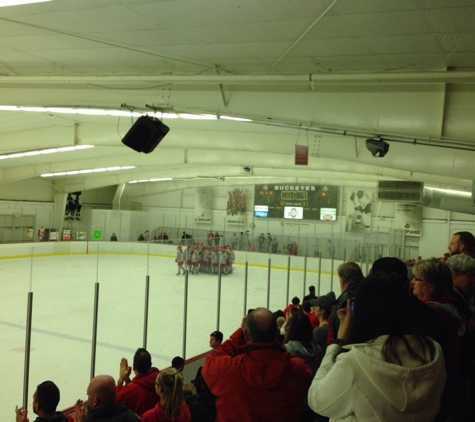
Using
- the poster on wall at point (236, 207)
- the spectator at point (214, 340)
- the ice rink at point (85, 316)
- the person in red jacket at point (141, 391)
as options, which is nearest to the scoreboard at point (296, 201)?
the poster on wall at point (236, 207)

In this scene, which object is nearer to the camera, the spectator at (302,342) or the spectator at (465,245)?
the spectator at (302,342)

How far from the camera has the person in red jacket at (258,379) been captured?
7.02 ft

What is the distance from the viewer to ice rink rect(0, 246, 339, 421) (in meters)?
5.12

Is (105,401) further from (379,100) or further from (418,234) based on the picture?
(418,234)

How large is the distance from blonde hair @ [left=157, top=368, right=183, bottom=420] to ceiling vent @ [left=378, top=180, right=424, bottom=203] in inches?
506

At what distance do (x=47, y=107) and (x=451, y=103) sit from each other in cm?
631

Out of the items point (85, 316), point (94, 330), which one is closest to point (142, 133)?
point (85, 316)

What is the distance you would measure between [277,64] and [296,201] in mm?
20062

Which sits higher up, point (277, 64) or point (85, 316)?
point (277, 64)

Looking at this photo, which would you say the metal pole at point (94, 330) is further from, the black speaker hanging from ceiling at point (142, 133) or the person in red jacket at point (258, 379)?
the person in red jacket at point (258, 379)

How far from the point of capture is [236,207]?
2758 centimetres

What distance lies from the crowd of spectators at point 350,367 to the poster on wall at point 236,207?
77.3ft

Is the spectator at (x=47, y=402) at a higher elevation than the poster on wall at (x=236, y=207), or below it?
below

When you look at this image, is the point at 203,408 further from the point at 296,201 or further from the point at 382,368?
the point at 296,201
